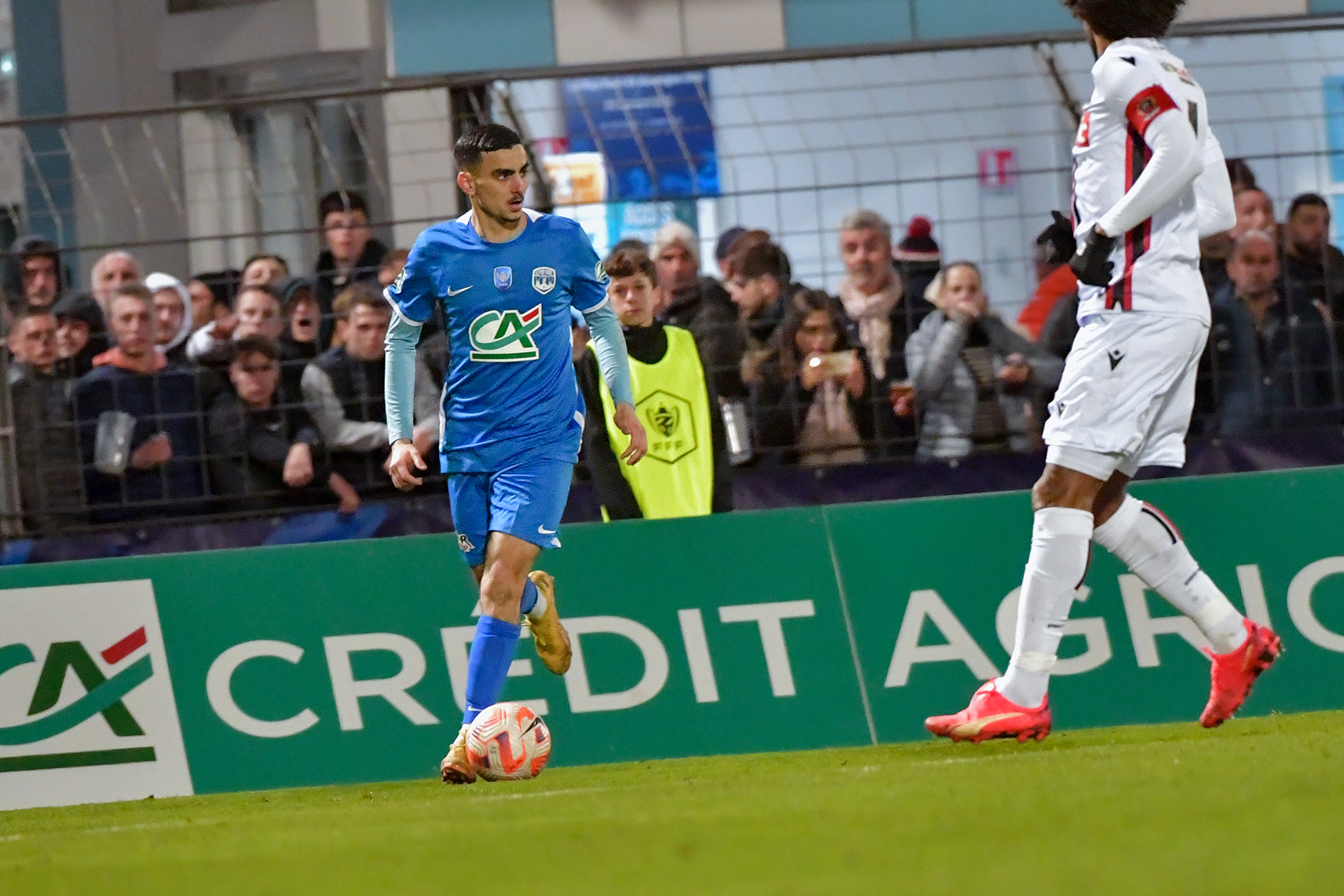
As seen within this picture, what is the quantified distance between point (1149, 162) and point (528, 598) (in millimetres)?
2324

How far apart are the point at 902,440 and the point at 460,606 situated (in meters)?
2.21

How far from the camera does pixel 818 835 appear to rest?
372 centimetres

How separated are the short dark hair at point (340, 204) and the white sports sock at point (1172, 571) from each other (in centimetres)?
457

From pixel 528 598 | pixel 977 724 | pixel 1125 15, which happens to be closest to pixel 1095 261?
pixel 1125 15

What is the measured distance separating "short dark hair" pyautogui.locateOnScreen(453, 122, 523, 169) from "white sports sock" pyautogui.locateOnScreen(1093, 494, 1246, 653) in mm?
2197

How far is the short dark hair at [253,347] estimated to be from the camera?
A: 8.38m

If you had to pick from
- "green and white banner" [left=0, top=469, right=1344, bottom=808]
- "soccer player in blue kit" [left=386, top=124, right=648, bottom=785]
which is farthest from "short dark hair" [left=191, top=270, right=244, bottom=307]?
"soccer player in blue kit" [left=386, top=124, right=648, bottom=785]

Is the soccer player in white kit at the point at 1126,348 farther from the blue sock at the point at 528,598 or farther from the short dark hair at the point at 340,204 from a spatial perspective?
the short dark hair at the point at 340,204

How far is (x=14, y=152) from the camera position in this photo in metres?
12.6

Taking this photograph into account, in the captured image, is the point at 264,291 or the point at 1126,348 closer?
the point at 1126,348

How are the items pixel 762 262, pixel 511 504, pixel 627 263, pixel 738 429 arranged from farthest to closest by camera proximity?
pixel 762 262
pixel 738 429
pixel 627 263
pixel 511 504

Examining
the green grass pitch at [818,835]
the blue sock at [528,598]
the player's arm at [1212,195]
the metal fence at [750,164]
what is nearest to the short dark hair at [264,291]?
the metal fence at [750,164]

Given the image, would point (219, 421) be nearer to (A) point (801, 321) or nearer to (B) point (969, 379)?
(A) point (801, 321)

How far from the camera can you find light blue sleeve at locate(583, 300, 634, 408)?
6445mm
